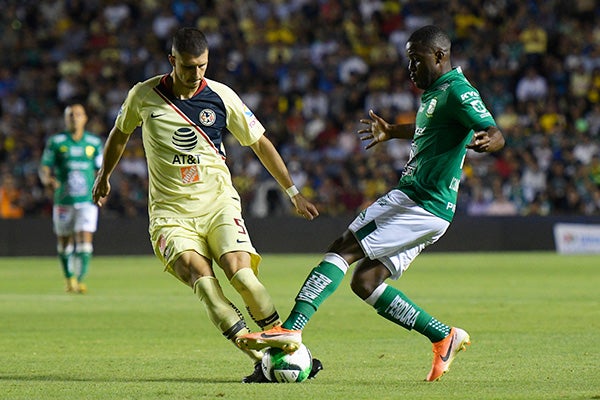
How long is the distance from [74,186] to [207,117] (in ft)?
29.3

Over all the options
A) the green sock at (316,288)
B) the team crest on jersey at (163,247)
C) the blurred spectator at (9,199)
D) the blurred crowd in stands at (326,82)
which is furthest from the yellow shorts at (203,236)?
the blurred spectator at (9,199)

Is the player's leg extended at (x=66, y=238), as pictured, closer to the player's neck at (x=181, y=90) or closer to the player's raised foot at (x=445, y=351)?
the player's neck at (x=181, y=90)

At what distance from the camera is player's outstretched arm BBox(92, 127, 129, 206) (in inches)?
318

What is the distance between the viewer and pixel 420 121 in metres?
7.60

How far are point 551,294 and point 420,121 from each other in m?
8.11

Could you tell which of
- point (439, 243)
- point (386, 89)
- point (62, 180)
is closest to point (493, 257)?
point (439, 243)

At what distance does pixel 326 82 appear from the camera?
2891 centimetres

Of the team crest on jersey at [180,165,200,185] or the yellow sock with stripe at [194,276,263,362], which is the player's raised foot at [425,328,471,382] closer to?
the yellow sock with stripe at [194,276,263,362]

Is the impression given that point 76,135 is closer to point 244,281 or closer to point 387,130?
point 387,130

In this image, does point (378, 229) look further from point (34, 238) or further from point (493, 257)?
point (34, 238)

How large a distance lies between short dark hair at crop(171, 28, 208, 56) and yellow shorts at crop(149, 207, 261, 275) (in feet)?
3.49

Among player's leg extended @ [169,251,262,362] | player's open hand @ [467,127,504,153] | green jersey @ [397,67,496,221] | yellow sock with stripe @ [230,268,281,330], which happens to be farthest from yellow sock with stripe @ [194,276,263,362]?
player's open hand @ [467,127,504,153]

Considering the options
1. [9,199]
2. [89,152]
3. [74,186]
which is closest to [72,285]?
[74,186]

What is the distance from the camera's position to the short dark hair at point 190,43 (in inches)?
297
